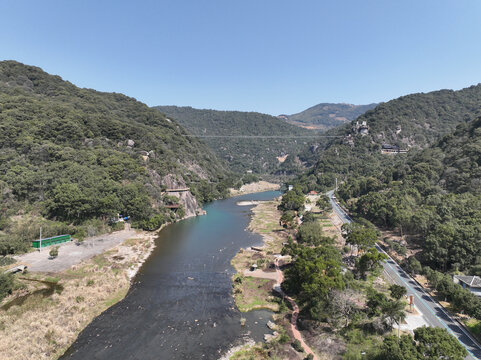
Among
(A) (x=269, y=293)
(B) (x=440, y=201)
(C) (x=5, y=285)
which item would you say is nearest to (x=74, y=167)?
(C) (x=5, y=285)

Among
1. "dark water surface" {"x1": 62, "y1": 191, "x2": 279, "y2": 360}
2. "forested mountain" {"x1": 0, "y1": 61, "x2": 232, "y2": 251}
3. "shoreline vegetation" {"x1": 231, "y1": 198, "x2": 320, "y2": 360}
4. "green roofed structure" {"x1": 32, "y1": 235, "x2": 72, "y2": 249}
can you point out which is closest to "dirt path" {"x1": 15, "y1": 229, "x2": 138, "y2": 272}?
"green roofed structure" {"x1": 32, "y1": 235, "x2": 72, "y2": 249}

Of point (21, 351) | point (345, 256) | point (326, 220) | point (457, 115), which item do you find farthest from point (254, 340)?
point (457, 115)

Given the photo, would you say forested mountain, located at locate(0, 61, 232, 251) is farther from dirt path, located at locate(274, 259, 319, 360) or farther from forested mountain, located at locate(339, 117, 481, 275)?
forested mountain, located at locate(339, 117, 481, 275)

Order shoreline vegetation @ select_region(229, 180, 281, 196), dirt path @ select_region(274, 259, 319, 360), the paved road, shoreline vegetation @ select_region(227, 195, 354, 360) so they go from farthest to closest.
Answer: shoreline vegetation @ select_region(229, 180, 281, 196) → dirt path @ select_region(274, 259, 319, 360) → shoreline vegetation @ select_region(227, 195, 354, 360) → the paved road

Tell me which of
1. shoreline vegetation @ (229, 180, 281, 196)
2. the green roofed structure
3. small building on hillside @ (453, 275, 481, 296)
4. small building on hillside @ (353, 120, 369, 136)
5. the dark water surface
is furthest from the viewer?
small building on hillside @ (353, 120, 369, 136)

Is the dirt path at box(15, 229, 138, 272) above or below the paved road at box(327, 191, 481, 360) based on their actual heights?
below

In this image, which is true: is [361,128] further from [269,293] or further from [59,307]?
[59,307]
